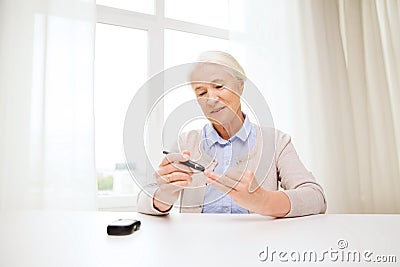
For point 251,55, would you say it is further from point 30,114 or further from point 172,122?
point 172,122

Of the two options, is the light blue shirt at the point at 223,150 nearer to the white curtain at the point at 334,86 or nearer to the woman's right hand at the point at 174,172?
the woman's right hand at the point at 174,172

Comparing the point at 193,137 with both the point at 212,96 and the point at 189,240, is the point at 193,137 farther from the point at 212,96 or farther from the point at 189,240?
the point at 189,240

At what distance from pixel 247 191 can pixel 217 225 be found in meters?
A: 0.09

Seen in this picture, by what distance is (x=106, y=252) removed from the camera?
0.47 meters

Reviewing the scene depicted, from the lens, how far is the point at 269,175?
1.06 meters

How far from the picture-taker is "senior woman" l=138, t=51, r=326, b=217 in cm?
68

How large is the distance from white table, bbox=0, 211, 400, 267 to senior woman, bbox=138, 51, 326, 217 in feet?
0.16

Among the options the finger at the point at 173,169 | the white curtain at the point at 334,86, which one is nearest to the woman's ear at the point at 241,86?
the finger at the point at 173,169

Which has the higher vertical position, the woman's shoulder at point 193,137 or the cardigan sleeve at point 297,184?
the woman's shoulder at point 193,137

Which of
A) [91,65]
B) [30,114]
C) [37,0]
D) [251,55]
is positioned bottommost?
[30,114]

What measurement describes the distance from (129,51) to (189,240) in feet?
4.93

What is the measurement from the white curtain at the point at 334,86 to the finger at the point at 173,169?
56.8 inches

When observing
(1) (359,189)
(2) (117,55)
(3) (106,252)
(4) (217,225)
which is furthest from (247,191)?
(1) (359,189)

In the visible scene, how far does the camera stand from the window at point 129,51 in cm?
168
